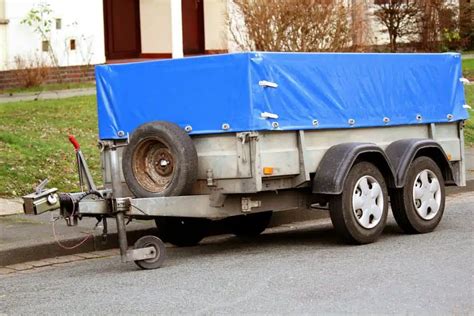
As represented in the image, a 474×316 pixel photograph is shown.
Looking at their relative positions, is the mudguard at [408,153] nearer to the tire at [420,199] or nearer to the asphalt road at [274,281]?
the tire at [420,199]

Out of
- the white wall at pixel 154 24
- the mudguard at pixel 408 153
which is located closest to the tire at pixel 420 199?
the mudguard at pixel 408 153

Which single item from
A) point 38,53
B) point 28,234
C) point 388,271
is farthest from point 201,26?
point 388,271

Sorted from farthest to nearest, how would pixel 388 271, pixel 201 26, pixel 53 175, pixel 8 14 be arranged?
pixel 201 26 < pixel 8 14 < pixel 53 175 < pixel 388 271

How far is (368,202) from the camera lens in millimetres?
10312

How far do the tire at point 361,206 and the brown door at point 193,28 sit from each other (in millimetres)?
19817

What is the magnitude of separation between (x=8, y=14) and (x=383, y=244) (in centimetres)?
1530

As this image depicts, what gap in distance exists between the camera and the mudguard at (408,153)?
10.7 m

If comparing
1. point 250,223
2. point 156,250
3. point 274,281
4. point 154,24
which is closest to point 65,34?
point 154,24

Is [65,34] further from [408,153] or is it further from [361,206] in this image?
[361,206]

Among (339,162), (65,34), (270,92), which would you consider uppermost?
(65,34)

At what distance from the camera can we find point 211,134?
9812mm

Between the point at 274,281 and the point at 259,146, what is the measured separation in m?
1.44

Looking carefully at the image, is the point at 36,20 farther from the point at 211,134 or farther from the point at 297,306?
the point at 297,306

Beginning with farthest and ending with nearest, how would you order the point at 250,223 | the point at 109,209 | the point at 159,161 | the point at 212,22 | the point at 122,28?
the point at 212,22 → the point at 122,28 → the point at 250,223 → the point at 159,161 → the point at 109,209
